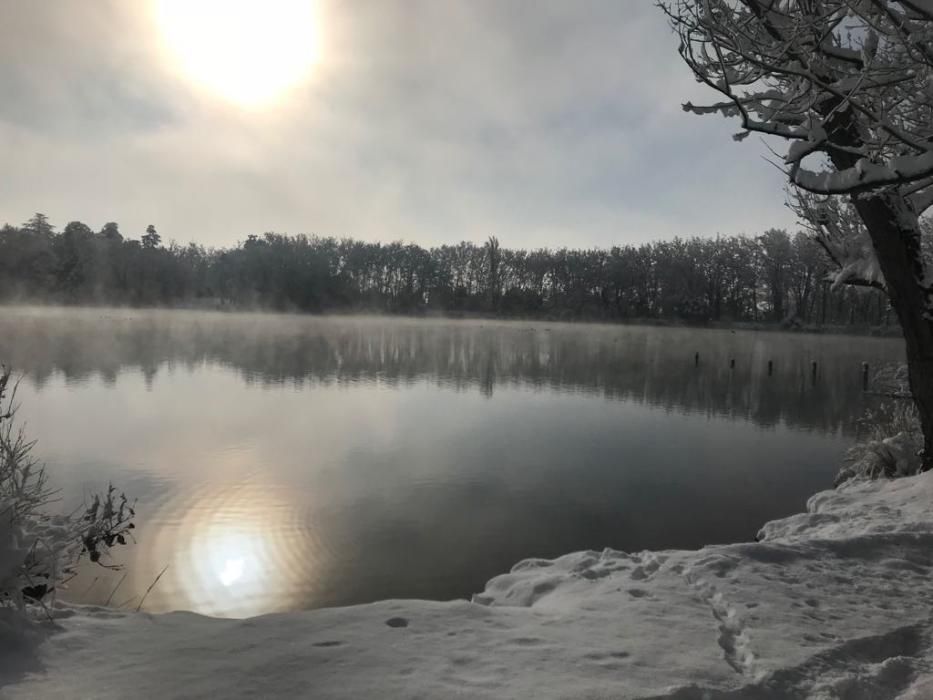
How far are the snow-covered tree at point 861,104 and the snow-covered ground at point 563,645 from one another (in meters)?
3.21

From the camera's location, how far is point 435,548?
7.91m

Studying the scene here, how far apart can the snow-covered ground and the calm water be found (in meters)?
2.58

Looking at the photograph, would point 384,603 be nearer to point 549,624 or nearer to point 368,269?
point 549,624

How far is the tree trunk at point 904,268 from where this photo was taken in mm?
7270

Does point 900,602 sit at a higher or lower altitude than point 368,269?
lower

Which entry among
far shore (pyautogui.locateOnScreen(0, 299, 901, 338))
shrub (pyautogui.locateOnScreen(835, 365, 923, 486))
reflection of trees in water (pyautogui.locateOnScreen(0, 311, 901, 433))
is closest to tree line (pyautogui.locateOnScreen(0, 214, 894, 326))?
far shore (pyautogui.locateOnScreen(0, 299, 901, 338))

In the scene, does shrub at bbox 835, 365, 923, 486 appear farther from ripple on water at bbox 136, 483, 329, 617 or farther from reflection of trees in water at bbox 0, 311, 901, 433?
ripple on water at bbox 136, 483, 329, 617

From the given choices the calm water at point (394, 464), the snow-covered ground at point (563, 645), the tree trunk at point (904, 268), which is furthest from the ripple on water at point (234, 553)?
the tree trunk at point (904, 268)

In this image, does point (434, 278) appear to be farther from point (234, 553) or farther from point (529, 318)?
point (234, 553)

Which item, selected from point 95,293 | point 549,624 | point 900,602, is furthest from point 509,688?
point 95,293

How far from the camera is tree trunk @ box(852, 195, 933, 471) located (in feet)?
23.9

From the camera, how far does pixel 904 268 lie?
7.36 meters

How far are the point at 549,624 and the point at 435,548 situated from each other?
3.94 meters

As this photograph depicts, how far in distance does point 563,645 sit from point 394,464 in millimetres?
8525
